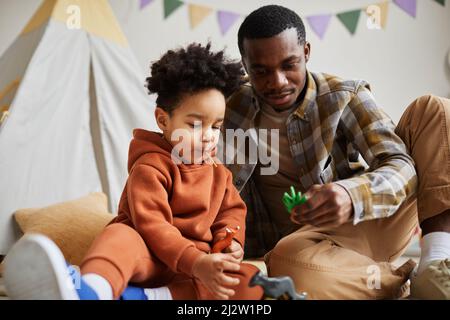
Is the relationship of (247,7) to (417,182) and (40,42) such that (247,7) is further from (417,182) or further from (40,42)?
(417,182)

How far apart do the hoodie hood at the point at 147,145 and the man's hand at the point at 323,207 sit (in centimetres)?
28

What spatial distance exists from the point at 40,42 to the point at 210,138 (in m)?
1.06

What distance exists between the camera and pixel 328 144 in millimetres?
1290

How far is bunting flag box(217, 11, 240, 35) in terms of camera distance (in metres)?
2.53

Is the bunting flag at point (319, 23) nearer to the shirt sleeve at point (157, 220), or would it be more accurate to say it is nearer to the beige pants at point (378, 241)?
the beige pants at point (378, 241)

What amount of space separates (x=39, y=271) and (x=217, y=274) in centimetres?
26

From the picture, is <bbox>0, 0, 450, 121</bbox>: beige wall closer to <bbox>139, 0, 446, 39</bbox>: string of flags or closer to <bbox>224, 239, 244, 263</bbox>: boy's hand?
<bbox>139, 0, 446, 39</bbox>: string of flags

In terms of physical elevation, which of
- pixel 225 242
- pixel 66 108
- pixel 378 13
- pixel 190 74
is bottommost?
pixel 225 242

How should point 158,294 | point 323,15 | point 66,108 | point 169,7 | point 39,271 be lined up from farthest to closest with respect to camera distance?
point 323,15 < point 169,7 < point 66,108 < point 158,294 < point 39,271

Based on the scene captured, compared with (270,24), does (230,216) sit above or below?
below

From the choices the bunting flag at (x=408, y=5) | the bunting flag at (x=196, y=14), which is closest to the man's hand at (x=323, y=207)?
the bunting flag at (x=196, y=14)

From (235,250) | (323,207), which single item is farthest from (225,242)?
(323,207)

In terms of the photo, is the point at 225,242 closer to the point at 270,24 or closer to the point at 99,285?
the point at 99,285
